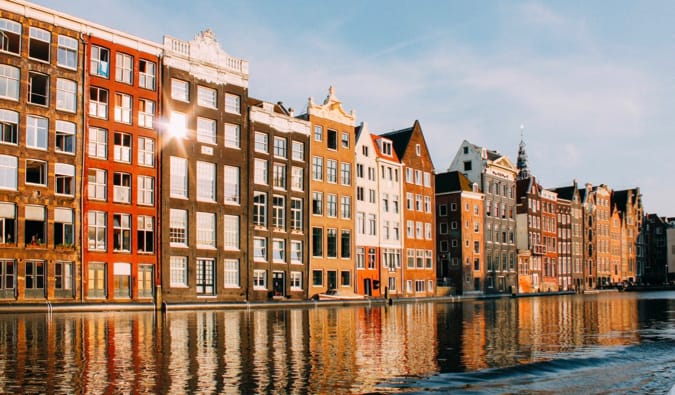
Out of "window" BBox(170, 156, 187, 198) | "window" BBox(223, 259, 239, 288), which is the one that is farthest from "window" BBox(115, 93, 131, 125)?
"window" BBox(223, 259, 239, 288)

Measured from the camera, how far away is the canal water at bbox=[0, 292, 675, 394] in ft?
65.5

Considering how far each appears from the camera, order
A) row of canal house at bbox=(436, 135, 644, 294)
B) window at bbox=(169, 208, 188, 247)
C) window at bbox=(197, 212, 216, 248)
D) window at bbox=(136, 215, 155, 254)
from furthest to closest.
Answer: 1. row of canal house at bbox=(436, 135, 644, 294)
2. window at bbox=(197, 212, 216, 248)
3. window at bbox=(169, 208, 188, 247)
4. window at bbox=(136, 215, 155, 254)

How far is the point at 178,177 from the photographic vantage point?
6875 centimetres

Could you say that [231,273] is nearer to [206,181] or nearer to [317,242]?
[206,181]

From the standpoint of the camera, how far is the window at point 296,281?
79.1 metres

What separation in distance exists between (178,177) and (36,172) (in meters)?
13.7

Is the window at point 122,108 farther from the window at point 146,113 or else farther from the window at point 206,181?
the window at point 206,181

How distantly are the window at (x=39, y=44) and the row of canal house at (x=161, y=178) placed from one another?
0.38ft

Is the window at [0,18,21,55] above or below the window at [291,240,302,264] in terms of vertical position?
above

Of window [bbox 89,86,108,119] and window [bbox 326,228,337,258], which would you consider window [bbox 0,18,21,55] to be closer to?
window [bbox 89,86,108,119]

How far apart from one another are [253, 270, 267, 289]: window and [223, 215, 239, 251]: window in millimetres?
3791

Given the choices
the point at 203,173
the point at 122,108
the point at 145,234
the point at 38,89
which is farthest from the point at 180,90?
the point at 145,234

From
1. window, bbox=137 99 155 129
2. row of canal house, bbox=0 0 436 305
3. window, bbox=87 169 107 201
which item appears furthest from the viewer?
window, bbox=137 99 155 129

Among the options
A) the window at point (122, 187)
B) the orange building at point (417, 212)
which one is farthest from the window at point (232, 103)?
the orange building at point (417, 212)
